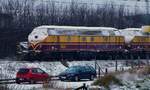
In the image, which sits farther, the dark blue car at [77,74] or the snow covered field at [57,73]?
the dark blue car at [77,74]

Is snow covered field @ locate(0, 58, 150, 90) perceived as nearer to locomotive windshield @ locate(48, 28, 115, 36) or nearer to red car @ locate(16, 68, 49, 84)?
red car @ locate(16, 68, 49, 84)

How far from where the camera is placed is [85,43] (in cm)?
5141

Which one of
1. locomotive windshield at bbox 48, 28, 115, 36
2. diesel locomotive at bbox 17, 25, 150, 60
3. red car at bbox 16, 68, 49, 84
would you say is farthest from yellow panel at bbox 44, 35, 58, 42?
red car at bbox 16, 68, 49, 84

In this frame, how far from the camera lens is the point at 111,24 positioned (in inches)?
2837

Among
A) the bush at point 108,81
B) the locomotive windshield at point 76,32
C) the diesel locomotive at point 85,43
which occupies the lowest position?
the diesel locomotive at point 85,43

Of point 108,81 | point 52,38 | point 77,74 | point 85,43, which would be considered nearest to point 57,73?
point 52,38

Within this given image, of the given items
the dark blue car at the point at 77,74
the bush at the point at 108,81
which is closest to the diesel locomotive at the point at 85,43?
the dark blue car at the point at 77,74

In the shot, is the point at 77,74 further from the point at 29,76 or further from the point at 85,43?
the point at 85,43

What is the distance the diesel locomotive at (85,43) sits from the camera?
160 feet

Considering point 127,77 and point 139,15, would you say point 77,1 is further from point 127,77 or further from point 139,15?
point 127,77

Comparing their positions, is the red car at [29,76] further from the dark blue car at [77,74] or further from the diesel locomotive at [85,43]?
the diesel locomotive at [85,43]

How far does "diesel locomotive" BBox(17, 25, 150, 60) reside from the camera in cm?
4862

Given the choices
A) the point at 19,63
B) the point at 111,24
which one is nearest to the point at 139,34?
the point at 111,24

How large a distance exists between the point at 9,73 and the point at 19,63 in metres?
3.32
